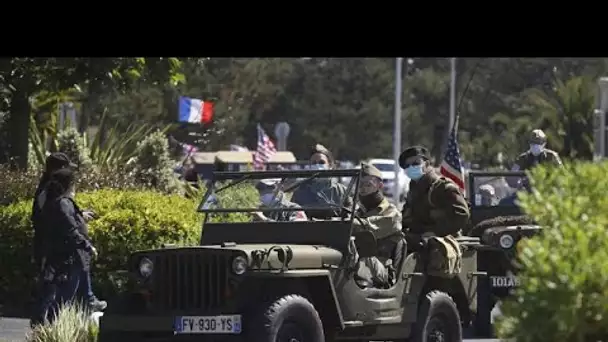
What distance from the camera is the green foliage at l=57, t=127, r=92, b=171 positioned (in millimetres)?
23672

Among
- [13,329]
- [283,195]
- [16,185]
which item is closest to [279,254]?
[283,195]

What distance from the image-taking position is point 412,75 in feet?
262

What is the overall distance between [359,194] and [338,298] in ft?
4.17

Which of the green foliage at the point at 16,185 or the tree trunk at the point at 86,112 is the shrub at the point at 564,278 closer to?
the green foliage at the point at 16,185

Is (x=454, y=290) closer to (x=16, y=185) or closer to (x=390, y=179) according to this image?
(x=16, y=185)

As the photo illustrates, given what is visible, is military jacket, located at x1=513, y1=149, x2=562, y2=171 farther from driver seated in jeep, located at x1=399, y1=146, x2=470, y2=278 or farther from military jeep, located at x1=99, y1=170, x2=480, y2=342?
military jeep, located at x1=99, y1=170, x2=480, y2=342

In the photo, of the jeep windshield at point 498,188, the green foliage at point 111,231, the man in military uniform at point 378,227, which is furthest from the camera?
the jeep windshield at point 498,188

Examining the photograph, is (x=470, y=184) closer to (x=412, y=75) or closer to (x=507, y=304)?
(x=507, y=304)

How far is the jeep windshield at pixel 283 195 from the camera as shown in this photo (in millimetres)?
12773

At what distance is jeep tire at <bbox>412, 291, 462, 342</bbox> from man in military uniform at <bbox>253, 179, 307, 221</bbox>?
4.21 feet

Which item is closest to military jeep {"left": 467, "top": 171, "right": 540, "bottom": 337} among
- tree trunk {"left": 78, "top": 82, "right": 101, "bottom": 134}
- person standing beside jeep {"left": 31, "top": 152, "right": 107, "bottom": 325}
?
person standing beside jeep {"left": 31, "top": 152, "right": 107, "bottom": 325}

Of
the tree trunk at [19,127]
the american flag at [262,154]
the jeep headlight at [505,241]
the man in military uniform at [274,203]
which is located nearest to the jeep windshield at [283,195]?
the man in military uniform at [274,203]

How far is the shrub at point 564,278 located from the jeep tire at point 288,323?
160 inches
